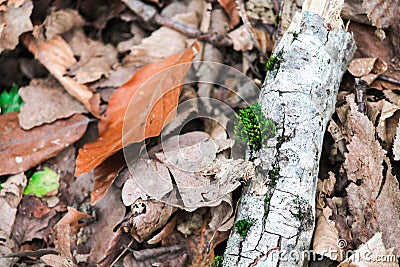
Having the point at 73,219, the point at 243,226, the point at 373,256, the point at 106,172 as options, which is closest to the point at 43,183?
the point at 73,219

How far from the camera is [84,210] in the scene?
310 cm

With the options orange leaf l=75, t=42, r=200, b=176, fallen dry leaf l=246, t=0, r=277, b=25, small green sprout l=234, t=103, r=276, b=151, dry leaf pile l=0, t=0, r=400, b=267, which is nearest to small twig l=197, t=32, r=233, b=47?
dry leaf pile l=0, t=0, r=400, b=267

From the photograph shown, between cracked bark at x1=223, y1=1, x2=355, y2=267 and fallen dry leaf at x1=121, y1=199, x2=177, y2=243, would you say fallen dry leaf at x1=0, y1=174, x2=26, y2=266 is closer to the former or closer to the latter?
fallen dry leaf at x1=121, y1=199, x2=177, y2=243

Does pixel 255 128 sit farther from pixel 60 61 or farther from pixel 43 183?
pixel 60 61

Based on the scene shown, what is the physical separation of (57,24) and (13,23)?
1.20 ft

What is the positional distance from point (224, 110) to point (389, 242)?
4.48 feet

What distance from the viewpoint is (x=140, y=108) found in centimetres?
309

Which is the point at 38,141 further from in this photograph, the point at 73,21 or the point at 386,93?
the point at 386,93

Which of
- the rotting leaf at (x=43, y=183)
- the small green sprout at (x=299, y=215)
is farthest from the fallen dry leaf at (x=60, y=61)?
the small green sprout at (x=299, y=215)

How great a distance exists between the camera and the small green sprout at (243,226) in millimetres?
2342

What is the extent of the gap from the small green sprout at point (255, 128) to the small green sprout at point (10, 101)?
187cm

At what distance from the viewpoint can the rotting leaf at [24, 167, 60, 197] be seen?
3199 millimetres

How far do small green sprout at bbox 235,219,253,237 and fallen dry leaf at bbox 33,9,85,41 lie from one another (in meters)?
2.28

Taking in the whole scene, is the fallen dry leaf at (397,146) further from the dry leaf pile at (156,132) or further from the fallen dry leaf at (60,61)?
the fallen dry leaf at (60,61)
